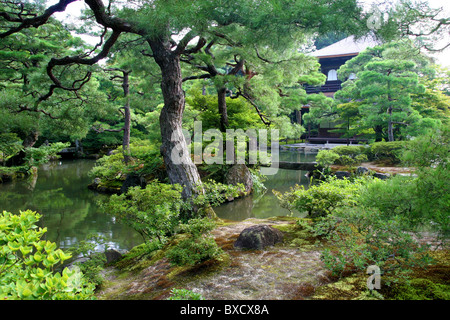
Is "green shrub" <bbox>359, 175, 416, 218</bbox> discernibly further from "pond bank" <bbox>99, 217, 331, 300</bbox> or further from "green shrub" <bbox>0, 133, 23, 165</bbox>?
"green shrub" <bbox>0, 133, 23, 165</bbox>

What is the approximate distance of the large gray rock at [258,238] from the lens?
3324 mm

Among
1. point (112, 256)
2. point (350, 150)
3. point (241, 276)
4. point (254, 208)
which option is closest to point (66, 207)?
point (112, 256)

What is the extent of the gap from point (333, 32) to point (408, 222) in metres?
2.36

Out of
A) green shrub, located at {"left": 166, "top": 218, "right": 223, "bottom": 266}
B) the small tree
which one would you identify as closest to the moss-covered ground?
green shrub, located at {"left": 166, "top": 218, "right": 223, "bottom": 266}

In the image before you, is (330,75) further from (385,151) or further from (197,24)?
(197,24)

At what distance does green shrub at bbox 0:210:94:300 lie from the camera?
4.61ft

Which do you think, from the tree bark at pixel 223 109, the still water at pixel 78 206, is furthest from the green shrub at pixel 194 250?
the tree bark at pixel 223 109

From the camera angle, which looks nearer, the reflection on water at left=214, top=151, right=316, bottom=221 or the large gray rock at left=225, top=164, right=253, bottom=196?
the reflection on water at left=214, top=151, right=316, bottom=221

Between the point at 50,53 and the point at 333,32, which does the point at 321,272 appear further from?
the point at 50,53

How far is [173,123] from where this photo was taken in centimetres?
526

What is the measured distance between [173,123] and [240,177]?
3.41 meters

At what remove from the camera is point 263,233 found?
3.43 metres

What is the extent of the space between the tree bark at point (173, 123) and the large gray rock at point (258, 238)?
1812mm

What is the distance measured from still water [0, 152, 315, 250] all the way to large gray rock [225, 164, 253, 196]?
0.33 meters
